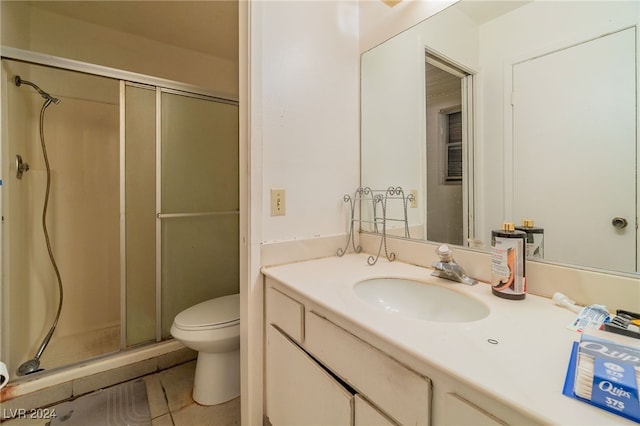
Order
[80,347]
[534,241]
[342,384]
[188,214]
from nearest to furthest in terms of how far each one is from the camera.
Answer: [342,384] < [534,241] < [80,347] < [188,214]

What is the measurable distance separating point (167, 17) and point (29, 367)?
2245 millimetres

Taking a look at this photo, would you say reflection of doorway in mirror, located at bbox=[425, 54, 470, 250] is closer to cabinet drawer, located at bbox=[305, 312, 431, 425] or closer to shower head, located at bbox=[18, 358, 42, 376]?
cabinet drawer, located at bbox=[305, 312, 431, 425]

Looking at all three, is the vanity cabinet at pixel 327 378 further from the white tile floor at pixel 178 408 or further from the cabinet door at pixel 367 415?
the white tile floor at pixel 178 408

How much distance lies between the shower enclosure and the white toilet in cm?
54

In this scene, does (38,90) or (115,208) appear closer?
(38,90)

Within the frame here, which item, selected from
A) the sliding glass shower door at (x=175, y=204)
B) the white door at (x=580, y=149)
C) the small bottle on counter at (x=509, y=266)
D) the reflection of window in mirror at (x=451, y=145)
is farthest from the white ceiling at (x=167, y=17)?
the small bottle on counter at (x=509, y=266)

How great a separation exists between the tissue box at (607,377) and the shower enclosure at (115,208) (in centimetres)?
196

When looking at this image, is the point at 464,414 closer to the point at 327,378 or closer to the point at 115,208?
the point at 327,378

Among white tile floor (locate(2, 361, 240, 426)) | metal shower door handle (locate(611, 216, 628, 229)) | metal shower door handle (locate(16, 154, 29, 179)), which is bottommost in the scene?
white tile floor (locate(2, 361, 240, 426))

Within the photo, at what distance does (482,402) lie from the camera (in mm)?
441

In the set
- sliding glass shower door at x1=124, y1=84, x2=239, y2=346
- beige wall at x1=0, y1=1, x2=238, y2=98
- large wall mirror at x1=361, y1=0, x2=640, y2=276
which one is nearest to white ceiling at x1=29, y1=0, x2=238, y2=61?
beige wall at x1=0, y1=1, x2=238, y2=98

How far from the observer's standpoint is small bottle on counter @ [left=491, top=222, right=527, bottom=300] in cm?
77

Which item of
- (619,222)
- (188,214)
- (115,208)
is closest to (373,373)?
(619,222)

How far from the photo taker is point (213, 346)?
A: 4.42ft
